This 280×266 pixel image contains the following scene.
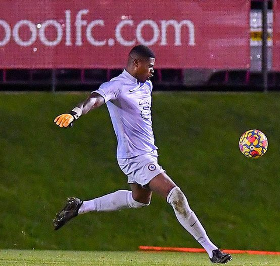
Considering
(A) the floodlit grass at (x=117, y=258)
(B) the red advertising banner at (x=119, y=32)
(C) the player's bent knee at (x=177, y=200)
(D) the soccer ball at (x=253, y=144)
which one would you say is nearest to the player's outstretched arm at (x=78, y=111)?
(C) the player's bent knee at (x=177, y=200)

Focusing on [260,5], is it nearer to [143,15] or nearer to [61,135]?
[143,15]

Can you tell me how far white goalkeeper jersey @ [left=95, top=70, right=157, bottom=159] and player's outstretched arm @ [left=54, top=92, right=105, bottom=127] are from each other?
665 millimetres

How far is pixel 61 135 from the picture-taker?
57.3 feet

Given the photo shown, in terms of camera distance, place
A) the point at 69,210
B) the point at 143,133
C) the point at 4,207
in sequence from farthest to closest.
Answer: the point at 4,207 < the point at 69,210 < the point at 143,133

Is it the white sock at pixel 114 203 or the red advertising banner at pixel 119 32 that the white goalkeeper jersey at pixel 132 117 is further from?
the red advertising banner at pixel 119 32

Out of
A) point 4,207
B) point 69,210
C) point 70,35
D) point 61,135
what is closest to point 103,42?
point 70,35

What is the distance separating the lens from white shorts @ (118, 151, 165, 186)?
11.3m

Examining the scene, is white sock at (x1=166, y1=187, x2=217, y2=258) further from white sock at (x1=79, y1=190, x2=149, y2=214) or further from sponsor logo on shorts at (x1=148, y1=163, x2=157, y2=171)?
white sock at (x1=79, y1=190, x2=149, y2=214)

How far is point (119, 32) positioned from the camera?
16781 millimetres

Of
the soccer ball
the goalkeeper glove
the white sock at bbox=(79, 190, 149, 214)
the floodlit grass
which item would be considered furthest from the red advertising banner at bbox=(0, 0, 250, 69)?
the goalkeeper glove

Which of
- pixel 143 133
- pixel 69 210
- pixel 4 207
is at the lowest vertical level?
pixel 4 207

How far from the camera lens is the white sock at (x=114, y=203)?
11.9 m

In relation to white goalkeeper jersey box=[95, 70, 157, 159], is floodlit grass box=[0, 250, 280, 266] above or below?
below

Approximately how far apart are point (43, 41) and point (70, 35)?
43cm
